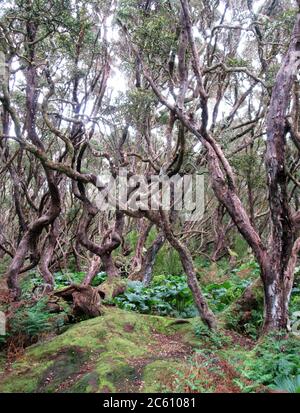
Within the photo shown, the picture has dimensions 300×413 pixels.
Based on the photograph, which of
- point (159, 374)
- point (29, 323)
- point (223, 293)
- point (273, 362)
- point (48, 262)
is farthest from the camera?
point (48, 262)

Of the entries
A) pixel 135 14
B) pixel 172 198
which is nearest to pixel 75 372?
pixel 135 14

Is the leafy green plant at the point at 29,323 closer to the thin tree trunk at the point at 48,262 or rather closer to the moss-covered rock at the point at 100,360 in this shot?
the moss-covered rock at the point at 100,360

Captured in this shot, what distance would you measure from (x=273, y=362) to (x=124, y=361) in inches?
66.0

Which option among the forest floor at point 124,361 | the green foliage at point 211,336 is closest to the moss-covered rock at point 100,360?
the forest floor at point 124,361

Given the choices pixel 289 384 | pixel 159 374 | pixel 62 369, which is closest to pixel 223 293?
pixel 159 374

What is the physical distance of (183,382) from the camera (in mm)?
3828

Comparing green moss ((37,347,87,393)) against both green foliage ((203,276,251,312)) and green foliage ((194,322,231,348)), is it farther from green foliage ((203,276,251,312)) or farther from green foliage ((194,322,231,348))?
green foliage ((203,276,251,312))

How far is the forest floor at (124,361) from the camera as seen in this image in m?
3.99

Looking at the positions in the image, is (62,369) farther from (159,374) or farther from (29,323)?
(29,323)

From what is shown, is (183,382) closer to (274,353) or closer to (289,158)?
(274,353)

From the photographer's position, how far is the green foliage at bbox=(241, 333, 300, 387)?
151 inches

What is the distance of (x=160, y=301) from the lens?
25.4ft

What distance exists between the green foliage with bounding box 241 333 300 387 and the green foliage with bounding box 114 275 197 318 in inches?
111

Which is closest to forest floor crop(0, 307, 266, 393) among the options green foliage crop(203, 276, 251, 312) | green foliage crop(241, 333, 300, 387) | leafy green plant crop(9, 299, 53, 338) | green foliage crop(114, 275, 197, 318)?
green foliage crop(241, 333, 300, 387)
